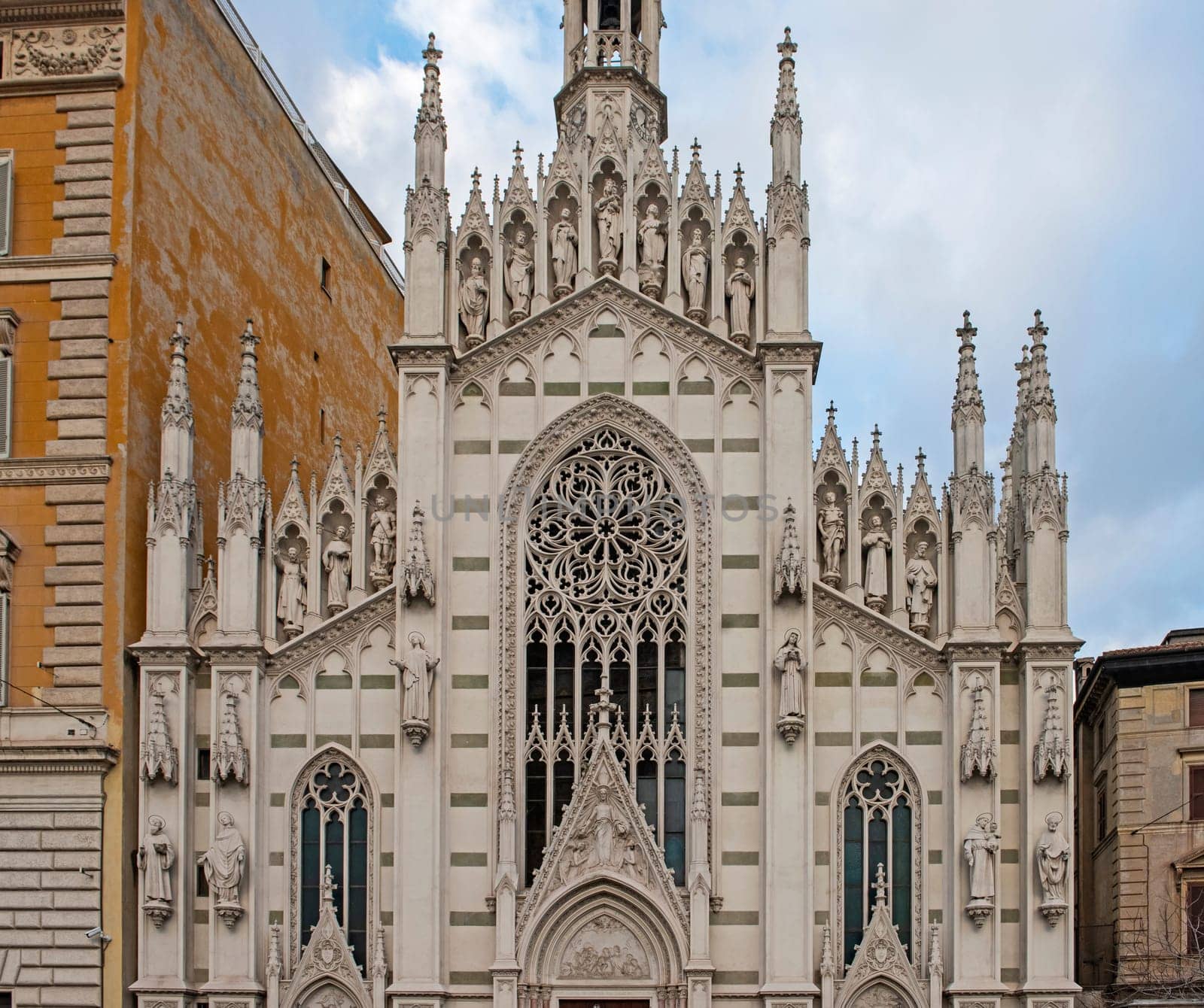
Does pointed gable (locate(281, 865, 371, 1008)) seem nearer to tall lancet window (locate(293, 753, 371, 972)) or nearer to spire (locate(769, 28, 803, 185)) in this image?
tall lancet window (locate(293, 753, 371, 972))

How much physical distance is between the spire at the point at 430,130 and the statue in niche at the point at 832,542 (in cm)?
733

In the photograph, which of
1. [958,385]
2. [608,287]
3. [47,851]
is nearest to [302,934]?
[47,851]

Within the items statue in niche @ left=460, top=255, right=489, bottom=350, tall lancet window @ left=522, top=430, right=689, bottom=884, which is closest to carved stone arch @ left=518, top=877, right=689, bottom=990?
tall lancet window @ left=522, top=430, right=689, bottom=884

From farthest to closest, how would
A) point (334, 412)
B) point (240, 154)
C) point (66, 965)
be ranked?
point (334, 412)
point (240, 154)
point (66, 965)

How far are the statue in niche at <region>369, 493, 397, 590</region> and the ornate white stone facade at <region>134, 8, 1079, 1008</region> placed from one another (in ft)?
0.18

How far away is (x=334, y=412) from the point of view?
35.1 m

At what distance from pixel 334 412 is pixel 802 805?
47.2 ft

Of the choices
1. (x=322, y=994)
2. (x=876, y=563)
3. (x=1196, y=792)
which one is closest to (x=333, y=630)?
(x=322, y=994)

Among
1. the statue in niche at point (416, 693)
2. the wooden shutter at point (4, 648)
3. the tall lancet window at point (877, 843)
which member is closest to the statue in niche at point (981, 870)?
the tall lancet window at point (877, 843)

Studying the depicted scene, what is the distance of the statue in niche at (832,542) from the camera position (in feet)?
83.1

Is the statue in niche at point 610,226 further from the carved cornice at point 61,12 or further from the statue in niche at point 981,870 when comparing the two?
the statue in niche at point 981,870

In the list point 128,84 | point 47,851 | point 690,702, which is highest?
point 128,84

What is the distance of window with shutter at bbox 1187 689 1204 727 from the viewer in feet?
108

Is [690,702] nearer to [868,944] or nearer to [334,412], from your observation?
[868,944]
